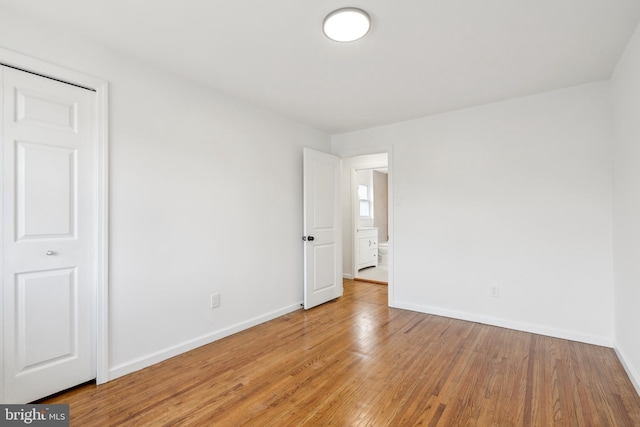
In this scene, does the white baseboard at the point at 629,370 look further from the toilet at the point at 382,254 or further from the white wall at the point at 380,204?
the white wall at the point at 380,204

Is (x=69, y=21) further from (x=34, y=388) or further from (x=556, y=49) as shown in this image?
(x=556, y=49)

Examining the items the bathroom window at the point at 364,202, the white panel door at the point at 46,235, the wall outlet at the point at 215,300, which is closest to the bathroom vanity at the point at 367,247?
the bathroom window at the point at 364,202

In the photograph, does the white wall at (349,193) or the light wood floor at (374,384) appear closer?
the light wood floor at (374,384)

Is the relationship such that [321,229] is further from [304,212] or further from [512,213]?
[512,213]

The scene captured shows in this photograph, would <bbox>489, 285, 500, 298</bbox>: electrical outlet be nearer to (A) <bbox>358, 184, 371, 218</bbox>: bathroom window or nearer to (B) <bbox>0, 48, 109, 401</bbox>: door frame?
(B) <bbox>0, 48, 109, 401</bbox>: door frame

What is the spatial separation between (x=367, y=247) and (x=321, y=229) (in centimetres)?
259

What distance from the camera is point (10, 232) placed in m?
1.80

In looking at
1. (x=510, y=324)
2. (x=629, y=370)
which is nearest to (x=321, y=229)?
(x=510, y=324)

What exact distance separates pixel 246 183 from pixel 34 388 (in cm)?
218

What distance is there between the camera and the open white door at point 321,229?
12.6ft

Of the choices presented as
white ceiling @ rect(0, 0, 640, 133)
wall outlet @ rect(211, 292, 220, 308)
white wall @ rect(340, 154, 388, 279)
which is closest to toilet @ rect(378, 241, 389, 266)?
white wall @ rect(340, 154, 388, 279)

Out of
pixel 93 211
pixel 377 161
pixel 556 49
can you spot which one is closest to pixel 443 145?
pixel 556 49

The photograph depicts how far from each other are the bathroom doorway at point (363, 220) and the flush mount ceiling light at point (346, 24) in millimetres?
2912

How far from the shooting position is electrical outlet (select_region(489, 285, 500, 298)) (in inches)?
128
